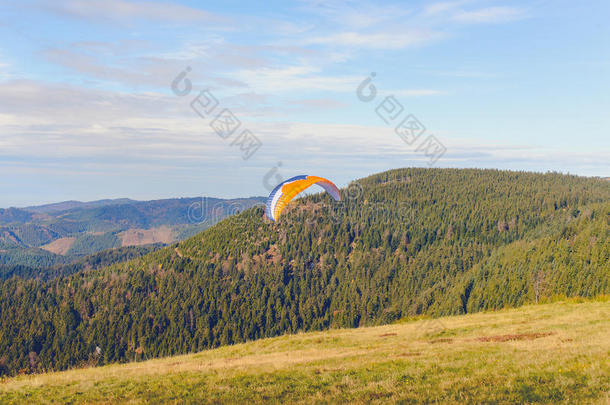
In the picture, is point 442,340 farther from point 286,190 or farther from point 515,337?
point 286,190

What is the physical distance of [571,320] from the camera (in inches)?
1361

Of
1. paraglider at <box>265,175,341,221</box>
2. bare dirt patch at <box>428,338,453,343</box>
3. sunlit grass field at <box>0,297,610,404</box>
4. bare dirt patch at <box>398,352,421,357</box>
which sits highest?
paraglider at <box>265,175,341,221</box>

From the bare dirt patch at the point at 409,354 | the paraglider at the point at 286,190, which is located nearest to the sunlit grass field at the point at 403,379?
the bare dirt patch at the point at 409,354

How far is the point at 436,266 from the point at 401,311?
35.3 meters

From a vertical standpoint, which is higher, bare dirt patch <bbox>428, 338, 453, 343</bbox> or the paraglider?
the paraglider

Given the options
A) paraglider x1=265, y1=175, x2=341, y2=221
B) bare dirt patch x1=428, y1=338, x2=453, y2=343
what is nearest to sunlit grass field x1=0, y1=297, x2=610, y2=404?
bare dirt patch x1=428, y1=338, x2=453, y2=343

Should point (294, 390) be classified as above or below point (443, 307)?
above

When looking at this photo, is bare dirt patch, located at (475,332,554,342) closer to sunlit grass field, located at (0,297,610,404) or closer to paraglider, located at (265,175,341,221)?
sunlit grass field, located at (0,297,610,404)

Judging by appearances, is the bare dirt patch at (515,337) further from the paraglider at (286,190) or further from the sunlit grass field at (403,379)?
the paraglider at (286,190)

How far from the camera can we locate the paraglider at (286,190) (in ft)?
157

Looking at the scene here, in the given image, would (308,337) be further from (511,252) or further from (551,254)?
(511,252)

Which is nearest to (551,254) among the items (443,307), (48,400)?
(443,307)

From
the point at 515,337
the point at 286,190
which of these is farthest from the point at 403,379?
the point at 286,190

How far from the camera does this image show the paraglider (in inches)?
1885
